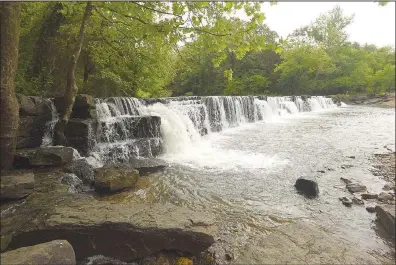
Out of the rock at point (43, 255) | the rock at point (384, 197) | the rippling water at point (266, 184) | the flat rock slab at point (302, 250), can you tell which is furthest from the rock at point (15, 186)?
the rock at point (384, 197)

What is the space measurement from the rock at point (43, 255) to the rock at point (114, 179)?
2685 millimetres

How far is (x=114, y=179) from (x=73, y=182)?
0.96 meters

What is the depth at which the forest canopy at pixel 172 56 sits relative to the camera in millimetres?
3965

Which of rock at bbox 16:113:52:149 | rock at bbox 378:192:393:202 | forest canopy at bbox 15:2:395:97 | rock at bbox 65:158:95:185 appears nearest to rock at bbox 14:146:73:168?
rock at bbox 65:158:95:185

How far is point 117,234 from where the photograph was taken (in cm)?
313

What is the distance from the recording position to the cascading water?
25.7ft

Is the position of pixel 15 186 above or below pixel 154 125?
below

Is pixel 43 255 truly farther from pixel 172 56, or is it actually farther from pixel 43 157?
pixel 172 56

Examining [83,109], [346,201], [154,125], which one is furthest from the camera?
[154,125]

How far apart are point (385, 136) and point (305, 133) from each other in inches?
152

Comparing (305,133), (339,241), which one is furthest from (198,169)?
(305,133)

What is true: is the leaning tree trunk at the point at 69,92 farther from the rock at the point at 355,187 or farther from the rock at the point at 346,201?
the rock at the point at 355,187

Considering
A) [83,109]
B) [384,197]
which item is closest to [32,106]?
[83,109]

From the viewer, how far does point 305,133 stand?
43.2 feet
